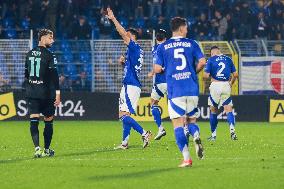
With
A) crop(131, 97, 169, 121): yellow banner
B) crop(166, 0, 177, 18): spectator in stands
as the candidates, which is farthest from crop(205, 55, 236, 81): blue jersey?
crop(166, 0, 177, 18): spectator in stands

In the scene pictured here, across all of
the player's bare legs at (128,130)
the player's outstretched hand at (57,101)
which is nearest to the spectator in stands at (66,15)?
the player's bare legs at (128,130)

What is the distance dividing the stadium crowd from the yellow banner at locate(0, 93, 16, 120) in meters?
3.80

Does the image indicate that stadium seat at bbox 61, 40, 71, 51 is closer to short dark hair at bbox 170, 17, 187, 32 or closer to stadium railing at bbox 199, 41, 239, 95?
stadium railing at bbox 199, 41, 239, 95

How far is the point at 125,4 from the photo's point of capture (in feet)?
116

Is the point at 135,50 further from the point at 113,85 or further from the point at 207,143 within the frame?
the point at 113,85

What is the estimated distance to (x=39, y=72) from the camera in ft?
51.0

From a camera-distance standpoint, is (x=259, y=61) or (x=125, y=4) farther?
(x=125, y=4)

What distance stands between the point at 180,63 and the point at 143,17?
70.6 ft

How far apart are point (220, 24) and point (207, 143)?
52.6 ft

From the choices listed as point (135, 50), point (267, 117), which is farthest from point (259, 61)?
point (135, 50)

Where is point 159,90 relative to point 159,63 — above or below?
below

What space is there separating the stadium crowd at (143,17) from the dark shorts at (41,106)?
16770mm

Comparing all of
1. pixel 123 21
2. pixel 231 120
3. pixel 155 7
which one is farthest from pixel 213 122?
pixel 155 7

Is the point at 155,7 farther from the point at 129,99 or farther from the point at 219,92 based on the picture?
the point at 129,99
